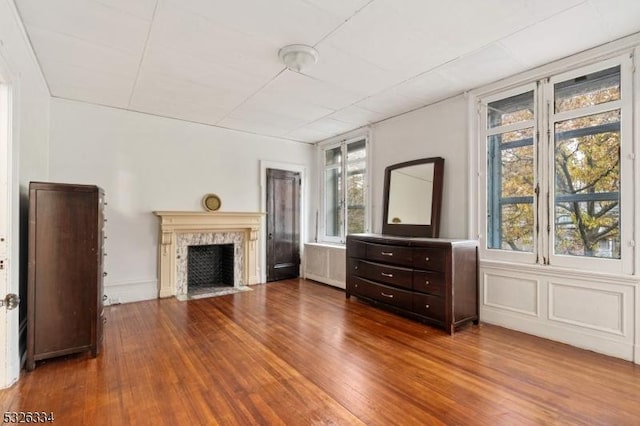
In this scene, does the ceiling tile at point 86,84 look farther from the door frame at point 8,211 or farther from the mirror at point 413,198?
the mirror at point 413,198

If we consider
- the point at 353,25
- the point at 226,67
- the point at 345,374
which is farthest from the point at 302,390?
the point at 226,67

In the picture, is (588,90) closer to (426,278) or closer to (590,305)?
(590,305)

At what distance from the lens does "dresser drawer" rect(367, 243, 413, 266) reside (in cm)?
400

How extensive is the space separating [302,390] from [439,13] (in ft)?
10.1

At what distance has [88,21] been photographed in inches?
105

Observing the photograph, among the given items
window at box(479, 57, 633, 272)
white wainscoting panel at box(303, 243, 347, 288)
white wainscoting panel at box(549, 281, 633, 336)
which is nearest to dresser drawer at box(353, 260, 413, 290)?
white wainscoting panel at box(303, 243, 347, 288)

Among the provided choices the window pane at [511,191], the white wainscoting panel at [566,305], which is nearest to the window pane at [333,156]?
the window pane at [511,191]

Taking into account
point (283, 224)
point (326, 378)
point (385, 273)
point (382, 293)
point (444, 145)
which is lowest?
point (326, 378)

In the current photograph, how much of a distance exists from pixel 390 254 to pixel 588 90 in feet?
8.73

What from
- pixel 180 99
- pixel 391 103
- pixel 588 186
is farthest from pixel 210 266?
pixel 588 186

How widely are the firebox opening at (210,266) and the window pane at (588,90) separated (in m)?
5.16

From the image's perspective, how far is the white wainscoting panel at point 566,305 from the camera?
288 centimetres

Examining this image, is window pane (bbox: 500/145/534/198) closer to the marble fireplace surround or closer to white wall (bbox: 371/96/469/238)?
white wall (bbox: 371/96/469/238)

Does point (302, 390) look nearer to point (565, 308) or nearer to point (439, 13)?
point (565, 308)
